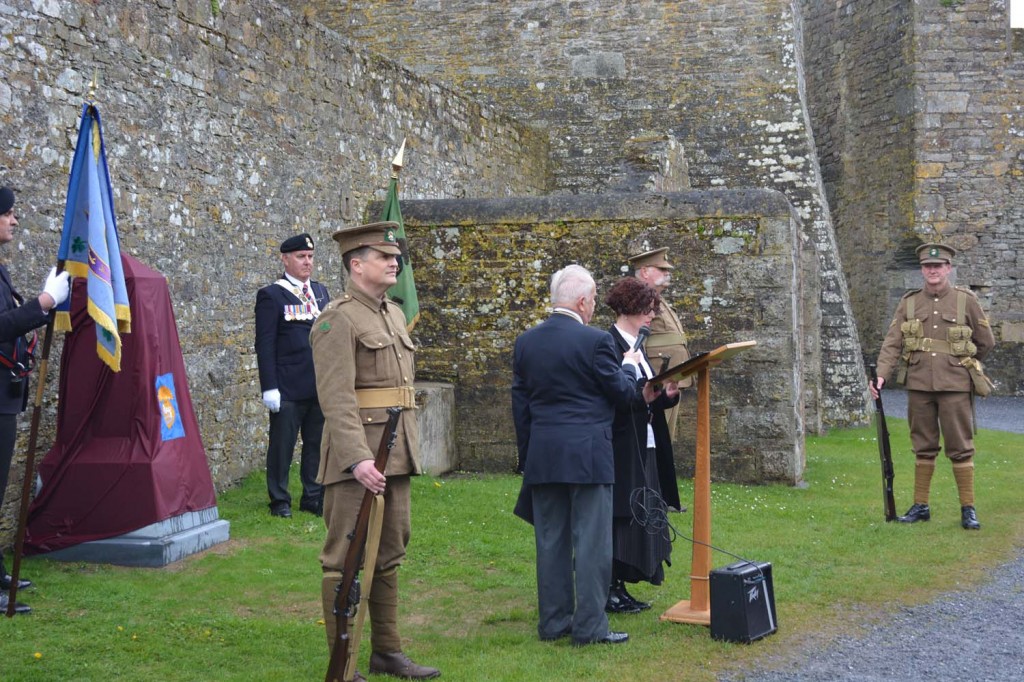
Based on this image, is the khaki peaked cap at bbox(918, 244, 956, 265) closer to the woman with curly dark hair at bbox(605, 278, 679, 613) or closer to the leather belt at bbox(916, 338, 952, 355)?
the leather belt at bbox(916, 338, 952, 355)

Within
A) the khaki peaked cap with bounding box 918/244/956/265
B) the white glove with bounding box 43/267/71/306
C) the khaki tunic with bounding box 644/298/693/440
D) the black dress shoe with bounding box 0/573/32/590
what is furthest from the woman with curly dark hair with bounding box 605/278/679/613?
the khaki peaked cap with bounding box 918/244/956/265

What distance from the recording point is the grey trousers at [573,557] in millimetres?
4613

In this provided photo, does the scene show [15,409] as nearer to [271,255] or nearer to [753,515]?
[271,255]

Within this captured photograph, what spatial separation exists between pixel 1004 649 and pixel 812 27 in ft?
59.8

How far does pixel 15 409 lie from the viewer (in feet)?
16.4

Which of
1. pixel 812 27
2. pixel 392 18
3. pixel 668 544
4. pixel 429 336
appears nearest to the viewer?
pixel 668 544

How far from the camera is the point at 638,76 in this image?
1572cm

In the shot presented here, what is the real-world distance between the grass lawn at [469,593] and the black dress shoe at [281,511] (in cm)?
9

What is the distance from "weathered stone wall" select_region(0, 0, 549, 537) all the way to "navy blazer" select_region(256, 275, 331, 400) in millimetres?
678

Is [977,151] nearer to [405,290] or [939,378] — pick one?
[939,378]

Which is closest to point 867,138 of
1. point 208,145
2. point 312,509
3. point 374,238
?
point 208,145

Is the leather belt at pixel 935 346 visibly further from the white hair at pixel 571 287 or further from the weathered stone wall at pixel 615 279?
the white hair at pixel 571 287

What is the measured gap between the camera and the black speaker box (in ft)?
15.3

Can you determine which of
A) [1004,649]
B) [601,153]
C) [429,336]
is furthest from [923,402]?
[601,153]
